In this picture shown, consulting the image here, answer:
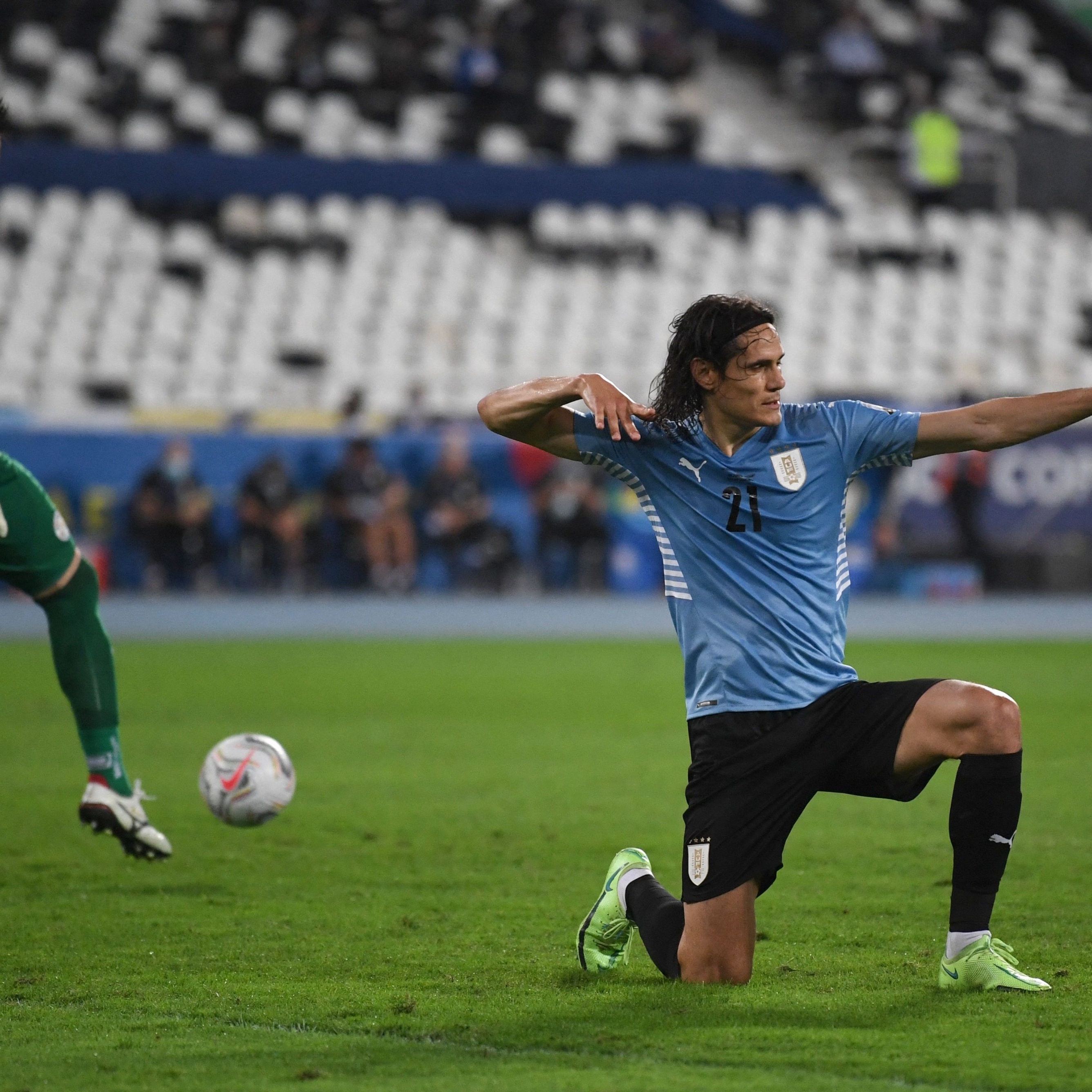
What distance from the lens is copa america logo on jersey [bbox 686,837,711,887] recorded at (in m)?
4.36

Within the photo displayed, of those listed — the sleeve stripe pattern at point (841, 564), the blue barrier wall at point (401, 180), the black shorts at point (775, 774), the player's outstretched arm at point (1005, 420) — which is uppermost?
the blue barrier wall at point (401, 180)

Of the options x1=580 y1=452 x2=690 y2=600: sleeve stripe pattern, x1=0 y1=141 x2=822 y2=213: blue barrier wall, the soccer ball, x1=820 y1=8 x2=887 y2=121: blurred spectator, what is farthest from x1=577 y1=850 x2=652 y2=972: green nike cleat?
x1=820 y1=8 x2=887 y2=121: blurred spectator

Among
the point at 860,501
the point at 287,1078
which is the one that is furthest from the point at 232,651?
the point at 287,1078

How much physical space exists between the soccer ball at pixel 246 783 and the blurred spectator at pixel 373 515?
13.5m

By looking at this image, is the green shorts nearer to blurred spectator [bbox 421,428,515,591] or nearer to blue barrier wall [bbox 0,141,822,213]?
blurred spectator [bbox 421,428,515,591]

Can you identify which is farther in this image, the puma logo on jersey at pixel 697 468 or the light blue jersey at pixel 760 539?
the puma logo on jersey at pixel 697 468

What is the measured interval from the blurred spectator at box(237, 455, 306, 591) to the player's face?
1541 centimetres

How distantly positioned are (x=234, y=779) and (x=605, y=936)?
1969 mm

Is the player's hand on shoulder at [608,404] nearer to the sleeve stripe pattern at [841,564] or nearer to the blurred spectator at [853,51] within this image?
the sleeve stripe pattern at [841,564]

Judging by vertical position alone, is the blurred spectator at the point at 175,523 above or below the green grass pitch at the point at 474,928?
above

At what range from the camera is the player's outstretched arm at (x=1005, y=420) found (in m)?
4.45

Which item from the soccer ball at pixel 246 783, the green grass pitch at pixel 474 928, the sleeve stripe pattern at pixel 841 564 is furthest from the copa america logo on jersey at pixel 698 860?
the soccer ball at pixel 246 783

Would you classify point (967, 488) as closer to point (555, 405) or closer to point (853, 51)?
point (853, 51)

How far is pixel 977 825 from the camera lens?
4.31 meters
